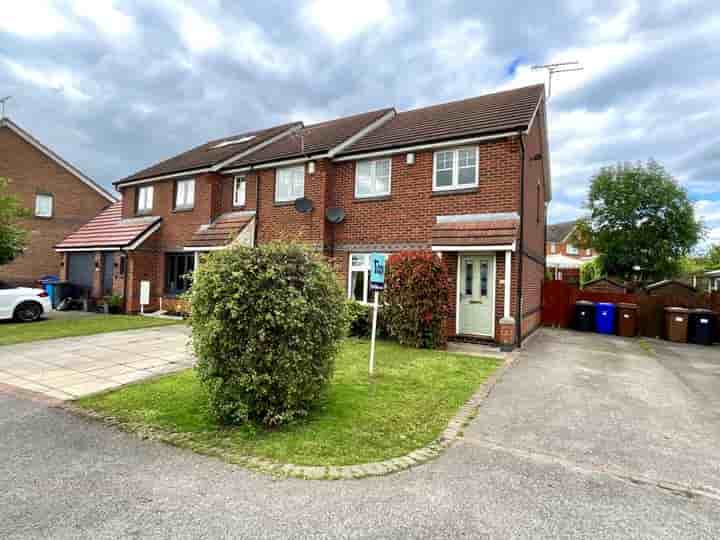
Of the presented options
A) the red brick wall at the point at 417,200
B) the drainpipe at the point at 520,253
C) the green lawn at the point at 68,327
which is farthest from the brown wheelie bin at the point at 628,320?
the green lawn at the point at 68,327

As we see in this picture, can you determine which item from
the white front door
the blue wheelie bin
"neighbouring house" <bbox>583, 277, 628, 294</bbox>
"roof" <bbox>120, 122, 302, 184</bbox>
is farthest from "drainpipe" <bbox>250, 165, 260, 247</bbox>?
"neighbouring house" <bbox>583, 277, 628, 294</bbox>

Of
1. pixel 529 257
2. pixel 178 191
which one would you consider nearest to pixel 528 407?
pixel 529 257

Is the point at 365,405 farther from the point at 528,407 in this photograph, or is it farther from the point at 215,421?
the point at 528,407

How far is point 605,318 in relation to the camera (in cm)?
1416

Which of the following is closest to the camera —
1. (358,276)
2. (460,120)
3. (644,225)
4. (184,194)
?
(460,120)

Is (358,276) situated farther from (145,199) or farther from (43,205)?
(43,205)

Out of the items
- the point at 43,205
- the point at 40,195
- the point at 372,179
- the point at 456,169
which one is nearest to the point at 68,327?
the point at 372,179

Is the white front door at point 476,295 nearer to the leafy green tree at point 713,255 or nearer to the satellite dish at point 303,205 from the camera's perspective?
the satellite dish at point 303,205

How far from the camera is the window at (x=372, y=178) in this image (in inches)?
500

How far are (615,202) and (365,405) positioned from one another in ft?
106

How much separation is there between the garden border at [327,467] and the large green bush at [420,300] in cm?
438

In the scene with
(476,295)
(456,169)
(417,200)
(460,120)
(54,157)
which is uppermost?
(54,157)

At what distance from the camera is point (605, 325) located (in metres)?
14.1

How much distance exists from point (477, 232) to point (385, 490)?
8056 mm
